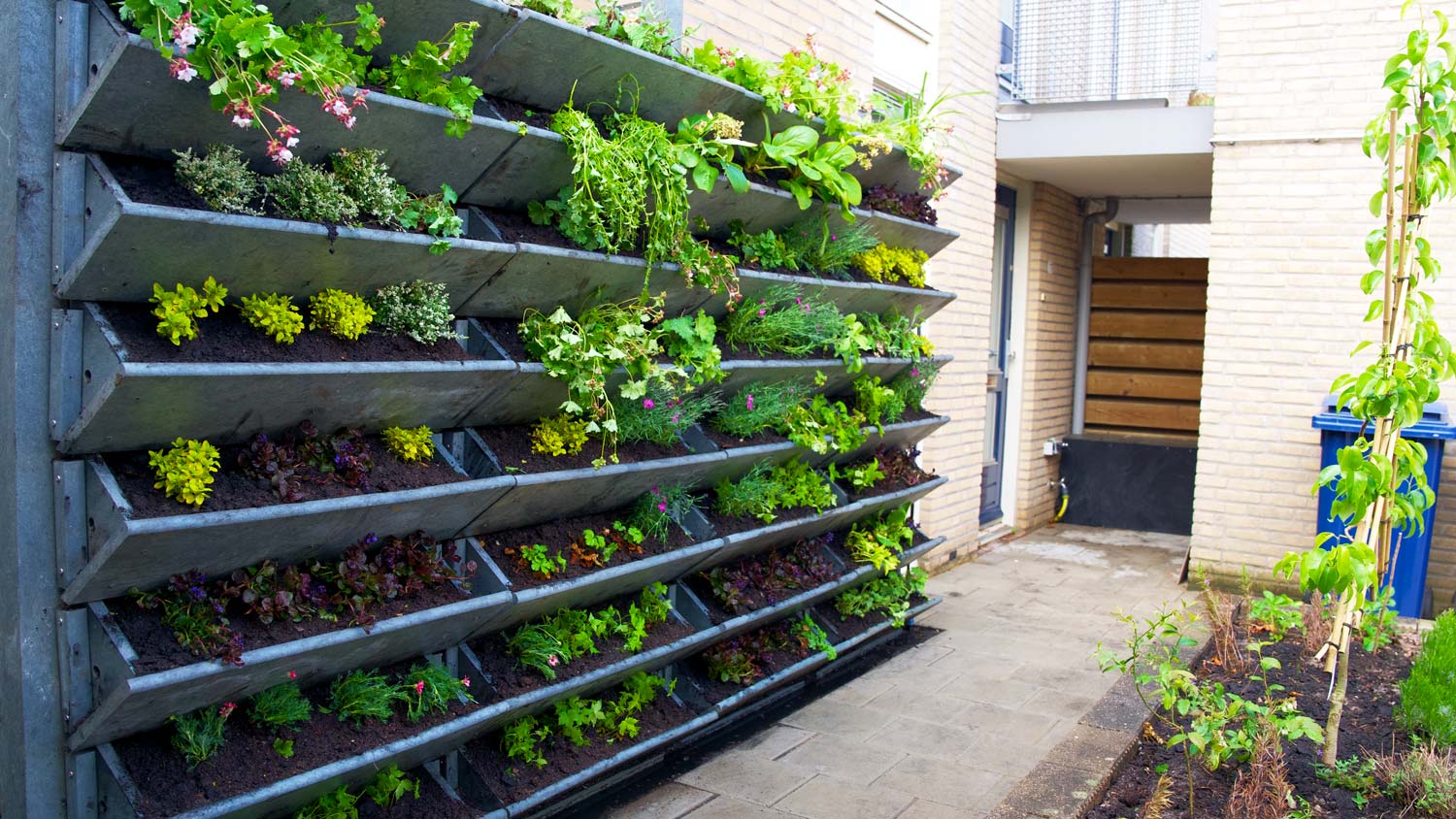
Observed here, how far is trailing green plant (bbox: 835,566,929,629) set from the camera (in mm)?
5523

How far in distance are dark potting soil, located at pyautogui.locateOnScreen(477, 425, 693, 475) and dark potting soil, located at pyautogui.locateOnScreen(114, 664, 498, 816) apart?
0.82m

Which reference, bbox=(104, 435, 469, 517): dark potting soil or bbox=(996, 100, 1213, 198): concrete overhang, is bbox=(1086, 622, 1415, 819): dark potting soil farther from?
bbox=(996, 100, 1213, 198): concrete overhang

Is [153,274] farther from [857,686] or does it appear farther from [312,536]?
[857,686]

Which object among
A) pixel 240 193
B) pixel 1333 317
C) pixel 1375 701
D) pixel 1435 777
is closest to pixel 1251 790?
pixel 1435 777

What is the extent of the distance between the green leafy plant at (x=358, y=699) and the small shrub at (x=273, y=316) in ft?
3.15

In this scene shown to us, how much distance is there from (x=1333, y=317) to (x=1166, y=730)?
12.2 feet

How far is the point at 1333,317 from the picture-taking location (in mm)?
6980

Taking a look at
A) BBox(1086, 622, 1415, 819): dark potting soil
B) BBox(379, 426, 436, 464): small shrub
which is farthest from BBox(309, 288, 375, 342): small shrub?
BBox(1086, 622, 1415, 819): dark potting soil

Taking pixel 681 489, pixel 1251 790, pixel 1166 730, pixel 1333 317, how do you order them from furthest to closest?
pixel 1333 317
pixel 1166 730
pixel 681 489
pixel 1251 790

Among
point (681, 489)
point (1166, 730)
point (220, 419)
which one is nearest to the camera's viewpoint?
point (220, 419)

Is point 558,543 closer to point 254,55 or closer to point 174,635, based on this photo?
point 174,635

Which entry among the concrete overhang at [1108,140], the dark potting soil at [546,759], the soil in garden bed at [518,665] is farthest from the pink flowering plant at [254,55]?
the concrete overhang at [1108,140]

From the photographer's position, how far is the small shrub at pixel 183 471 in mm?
2504

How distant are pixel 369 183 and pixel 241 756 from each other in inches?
57.8
